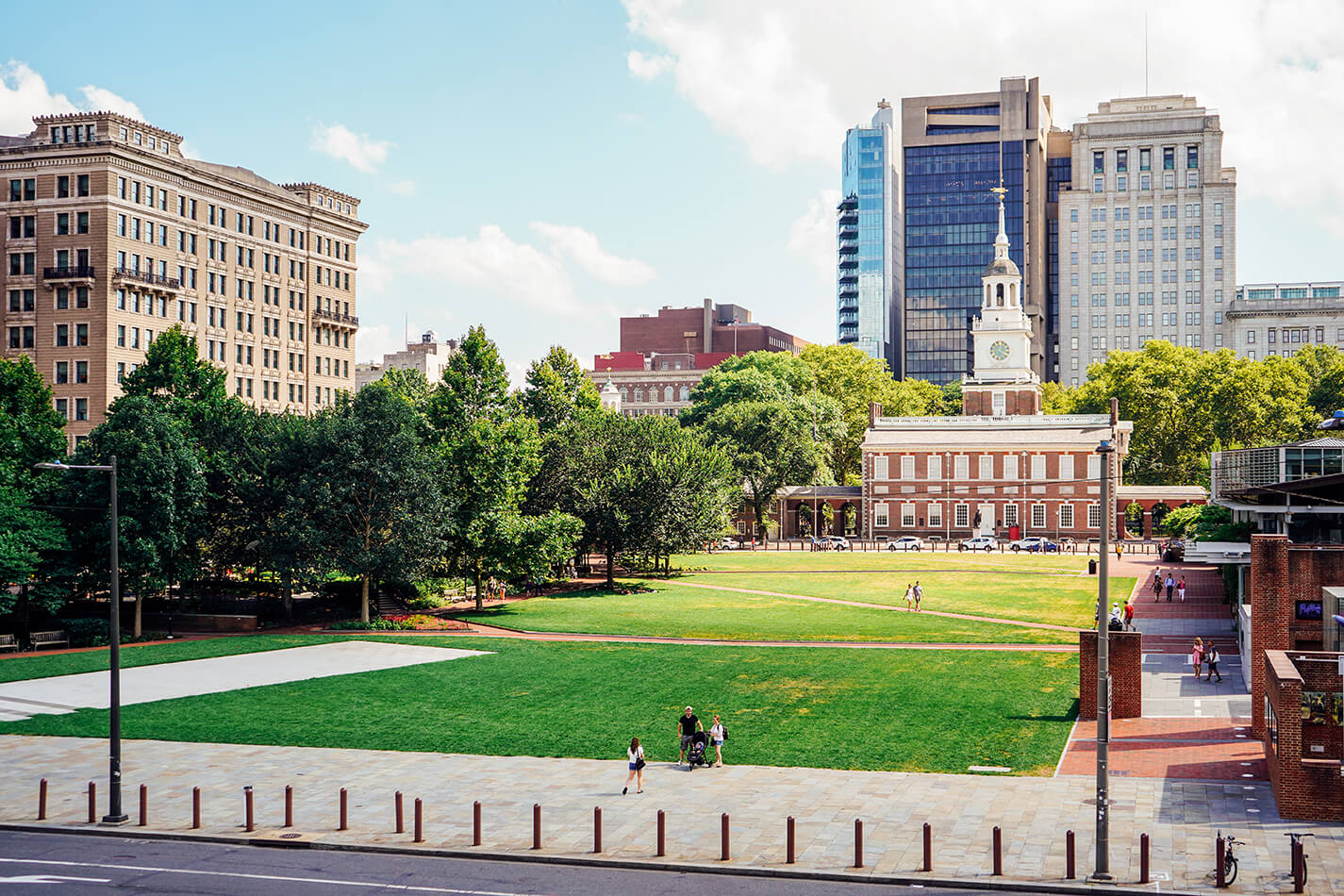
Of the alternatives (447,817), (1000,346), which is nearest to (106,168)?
(447,817)

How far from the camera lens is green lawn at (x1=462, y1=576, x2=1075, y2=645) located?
5316cm

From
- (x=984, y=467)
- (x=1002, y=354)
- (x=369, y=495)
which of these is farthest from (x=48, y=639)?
(x=1002, y=354)

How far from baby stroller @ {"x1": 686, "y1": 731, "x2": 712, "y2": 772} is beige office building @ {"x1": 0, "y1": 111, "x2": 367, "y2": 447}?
56294 millimetres

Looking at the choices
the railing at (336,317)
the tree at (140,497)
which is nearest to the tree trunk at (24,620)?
the tree at (140,497)

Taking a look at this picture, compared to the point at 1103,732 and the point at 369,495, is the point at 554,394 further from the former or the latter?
the point at 1103,732

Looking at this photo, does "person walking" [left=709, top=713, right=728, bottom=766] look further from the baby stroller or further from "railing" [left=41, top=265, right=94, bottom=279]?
"railing" [left=41, top=265, right=94, bottom=279]

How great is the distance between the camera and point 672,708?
37.9 meters

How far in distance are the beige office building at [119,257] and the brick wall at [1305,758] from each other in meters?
65.6

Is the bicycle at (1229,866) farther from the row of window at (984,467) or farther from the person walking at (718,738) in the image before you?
the row of window at (984,467)

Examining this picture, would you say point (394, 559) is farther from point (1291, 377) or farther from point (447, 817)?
point (1291, 377)

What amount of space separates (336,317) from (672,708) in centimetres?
8308

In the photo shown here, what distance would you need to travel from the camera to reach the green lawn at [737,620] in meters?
53.2

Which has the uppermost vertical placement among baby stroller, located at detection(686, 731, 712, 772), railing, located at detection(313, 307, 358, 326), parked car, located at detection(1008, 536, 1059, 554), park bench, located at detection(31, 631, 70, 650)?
railing, located at detection(313, 307, 358, 326)

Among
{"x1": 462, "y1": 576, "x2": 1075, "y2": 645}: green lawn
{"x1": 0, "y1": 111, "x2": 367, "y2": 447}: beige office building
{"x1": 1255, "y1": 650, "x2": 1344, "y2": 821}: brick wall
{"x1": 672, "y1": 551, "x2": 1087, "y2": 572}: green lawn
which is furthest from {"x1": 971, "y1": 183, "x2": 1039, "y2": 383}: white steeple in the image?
{"x1": 1255, "y1": 650, "x2": 1344, "y2": 821}: brick wall
